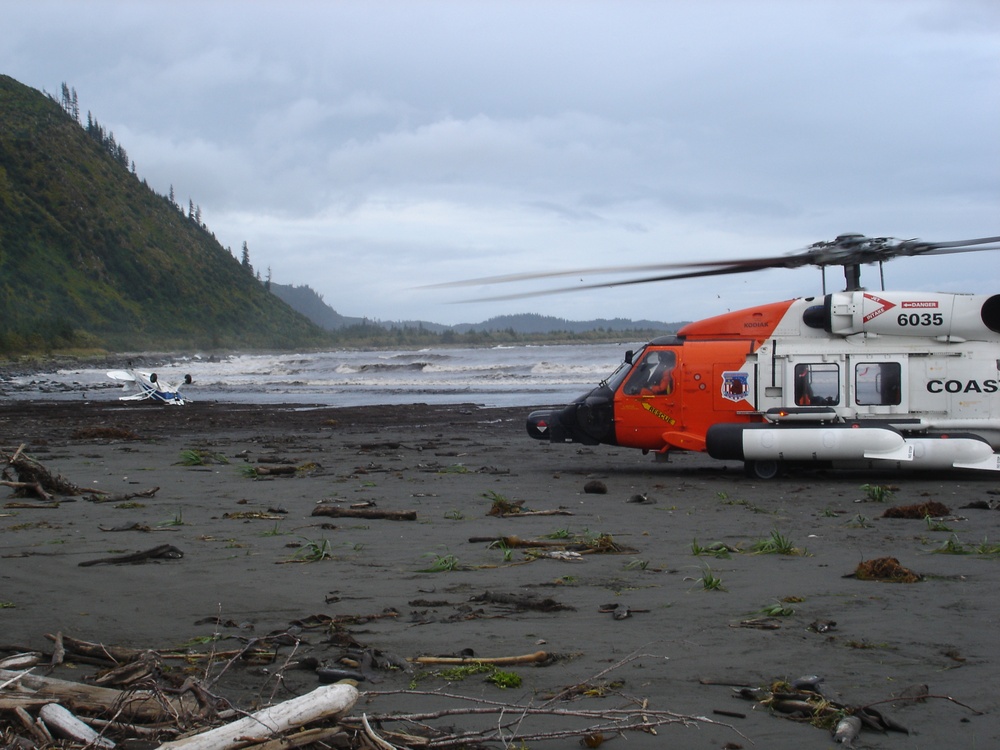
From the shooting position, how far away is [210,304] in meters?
108

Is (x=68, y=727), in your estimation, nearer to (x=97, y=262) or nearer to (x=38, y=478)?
(x=38, y=478)

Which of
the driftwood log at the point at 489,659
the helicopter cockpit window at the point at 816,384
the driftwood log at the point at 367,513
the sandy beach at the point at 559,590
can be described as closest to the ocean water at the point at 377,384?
the helicopter cockpit window at the point at 816,384

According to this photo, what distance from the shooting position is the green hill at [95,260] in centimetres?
8675

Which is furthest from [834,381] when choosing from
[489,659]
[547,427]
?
[489,659]

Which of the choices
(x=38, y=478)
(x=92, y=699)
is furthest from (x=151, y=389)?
(x=92, y=699)

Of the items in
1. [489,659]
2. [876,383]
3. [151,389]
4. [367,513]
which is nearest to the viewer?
[489,659]

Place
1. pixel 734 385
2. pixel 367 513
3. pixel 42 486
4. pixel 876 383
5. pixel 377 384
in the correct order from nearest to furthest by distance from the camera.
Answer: pixel 367 513 → pixel 42 486 → pixel 876 383 → pixel 734 385 → pixel 377 384

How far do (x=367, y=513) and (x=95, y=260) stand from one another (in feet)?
319

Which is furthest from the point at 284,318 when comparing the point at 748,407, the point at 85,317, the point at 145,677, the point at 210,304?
the point at 145,677

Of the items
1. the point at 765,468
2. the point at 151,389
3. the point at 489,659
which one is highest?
the point at 151,389

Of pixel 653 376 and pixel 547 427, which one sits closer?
pixel 653 376

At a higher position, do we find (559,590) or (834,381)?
(834,381)

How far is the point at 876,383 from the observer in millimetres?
12750

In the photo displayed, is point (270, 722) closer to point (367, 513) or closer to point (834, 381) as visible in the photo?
point (367, 513)
